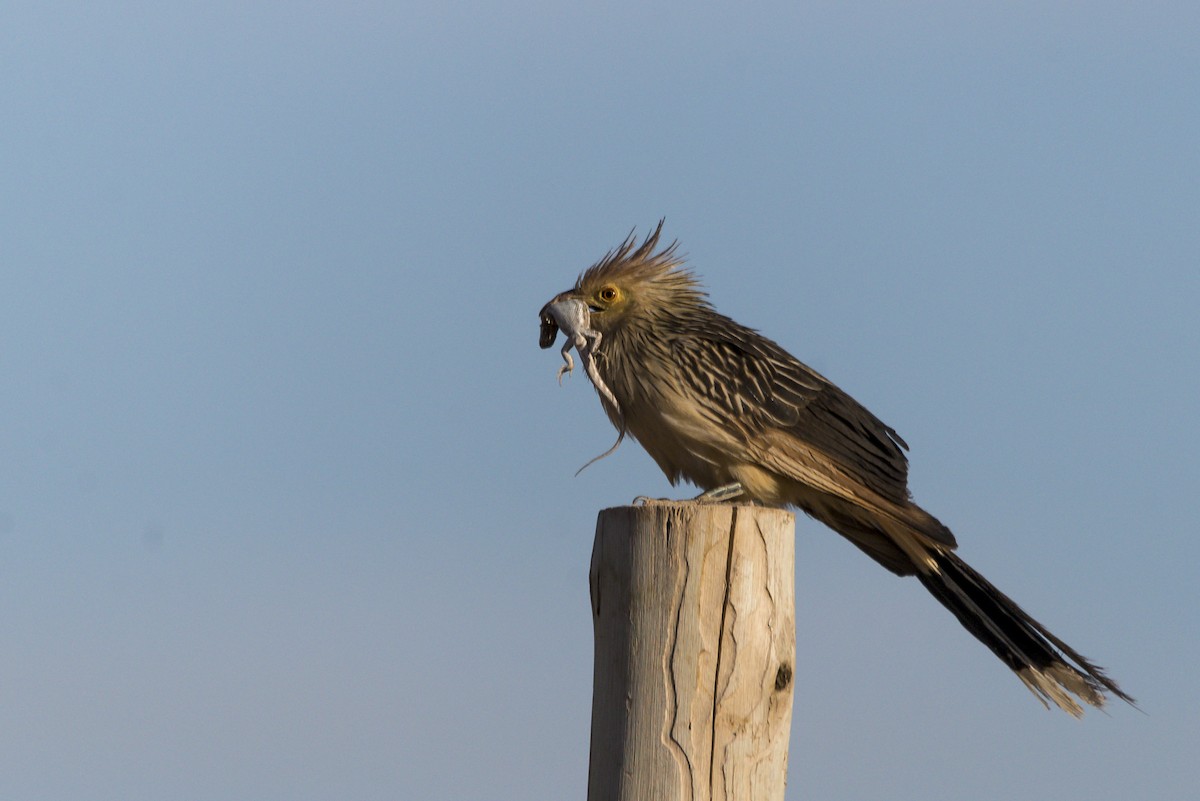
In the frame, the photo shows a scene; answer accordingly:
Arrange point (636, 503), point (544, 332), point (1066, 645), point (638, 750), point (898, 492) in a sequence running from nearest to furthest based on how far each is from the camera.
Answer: point (638, 750) → point (636, 503) → point (1066, 645) → point (898, 492) → point (544, 332)

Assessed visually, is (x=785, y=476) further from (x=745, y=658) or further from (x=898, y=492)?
(x=745, y=658)

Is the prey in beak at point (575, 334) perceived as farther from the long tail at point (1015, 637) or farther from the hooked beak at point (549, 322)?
the long tail at point (1015, 637)

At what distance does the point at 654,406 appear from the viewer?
5.57 meters

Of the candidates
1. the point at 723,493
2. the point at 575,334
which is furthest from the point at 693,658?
the point at 575,334

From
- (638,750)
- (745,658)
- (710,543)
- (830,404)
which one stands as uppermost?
(830,404)

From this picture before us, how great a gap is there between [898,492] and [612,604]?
6.81ft

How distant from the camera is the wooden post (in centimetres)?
380

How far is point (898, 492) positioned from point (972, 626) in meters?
0.66

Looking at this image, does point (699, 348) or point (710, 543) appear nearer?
point (710, 543)

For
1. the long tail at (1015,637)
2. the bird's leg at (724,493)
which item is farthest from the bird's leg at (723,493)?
the long tail at (1015,637)

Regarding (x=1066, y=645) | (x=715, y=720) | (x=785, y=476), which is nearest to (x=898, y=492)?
(x=785, y=476)

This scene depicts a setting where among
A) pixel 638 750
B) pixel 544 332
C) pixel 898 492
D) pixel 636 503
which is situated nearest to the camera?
pixel 638 750

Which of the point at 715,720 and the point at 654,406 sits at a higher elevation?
the point at 654,406

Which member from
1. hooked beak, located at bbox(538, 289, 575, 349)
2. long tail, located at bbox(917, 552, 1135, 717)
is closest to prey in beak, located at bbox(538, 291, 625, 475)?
hooked beak, located at bbox(538, 289, 575, 349)
